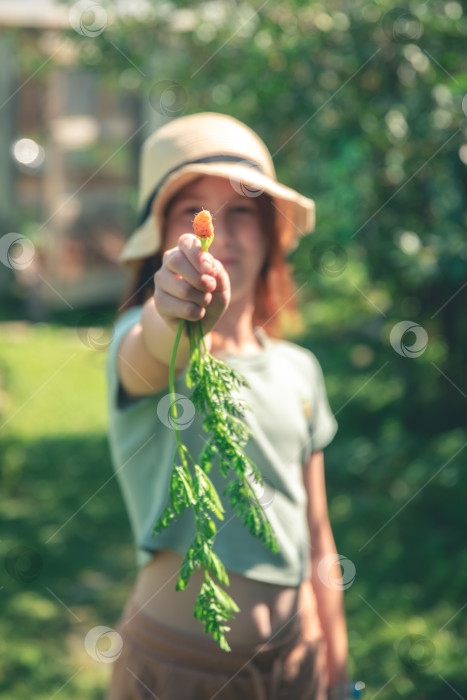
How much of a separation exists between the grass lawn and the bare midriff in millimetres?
1750

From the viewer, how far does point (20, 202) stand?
28.3 ft

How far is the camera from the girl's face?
5.96 ft

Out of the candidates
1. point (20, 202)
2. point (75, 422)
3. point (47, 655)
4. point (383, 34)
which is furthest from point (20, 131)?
point (47, 655)

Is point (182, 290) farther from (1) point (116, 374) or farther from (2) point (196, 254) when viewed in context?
(1) point (116, 374)

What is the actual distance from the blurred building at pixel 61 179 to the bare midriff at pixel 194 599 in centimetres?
659

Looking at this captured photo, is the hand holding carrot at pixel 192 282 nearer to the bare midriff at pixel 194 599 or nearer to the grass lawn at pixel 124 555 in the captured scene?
the bare midriff at pixel 194 599

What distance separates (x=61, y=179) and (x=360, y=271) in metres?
4.23

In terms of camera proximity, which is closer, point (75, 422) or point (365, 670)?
point (365, 670)

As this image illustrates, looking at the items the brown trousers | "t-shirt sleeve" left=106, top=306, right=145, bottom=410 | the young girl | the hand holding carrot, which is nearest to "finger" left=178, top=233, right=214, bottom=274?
the hand holding carrot

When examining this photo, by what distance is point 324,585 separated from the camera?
2033mm

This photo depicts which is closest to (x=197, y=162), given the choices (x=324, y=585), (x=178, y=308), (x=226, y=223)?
(x=226, y=223)

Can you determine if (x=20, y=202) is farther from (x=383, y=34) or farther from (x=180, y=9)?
(x=383, y=34)

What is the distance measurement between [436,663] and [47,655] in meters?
1.58

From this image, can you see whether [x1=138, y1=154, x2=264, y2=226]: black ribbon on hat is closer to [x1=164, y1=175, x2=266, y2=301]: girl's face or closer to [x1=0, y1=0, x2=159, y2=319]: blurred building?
[x1=164, y1=175, x2=266, y2=301]: girl's face
